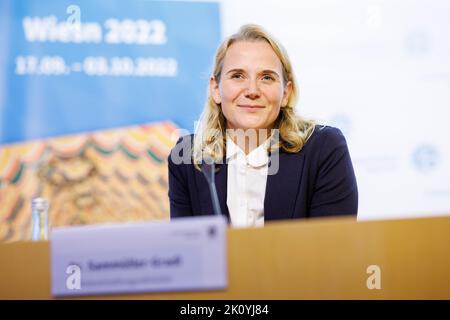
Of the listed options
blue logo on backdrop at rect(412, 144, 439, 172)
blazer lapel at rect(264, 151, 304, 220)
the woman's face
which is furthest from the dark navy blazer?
blue logo on backdrop at rect(412, 144, 439, 172)

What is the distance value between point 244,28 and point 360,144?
1.13 meters

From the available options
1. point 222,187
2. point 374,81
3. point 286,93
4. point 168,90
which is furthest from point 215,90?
point 374,81

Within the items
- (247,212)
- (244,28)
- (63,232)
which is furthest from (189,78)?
(63,232)

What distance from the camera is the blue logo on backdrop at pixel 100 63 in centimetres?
274

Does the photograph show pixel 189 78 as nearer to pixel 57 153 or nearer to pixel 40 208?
pixel 57 153

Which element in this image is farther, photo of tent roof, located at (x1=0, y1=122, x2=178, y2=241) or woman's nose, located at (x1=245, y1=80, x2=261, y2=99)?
photo of tent roof, located at (x1=0, y1=122, x2=178, y2=241)

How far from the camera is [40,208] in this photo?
1.47 meters

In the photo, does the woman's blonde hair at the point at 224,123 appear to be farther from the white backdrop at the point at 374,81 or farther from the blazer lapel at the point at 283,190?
the white backdrop at the point at 374,81

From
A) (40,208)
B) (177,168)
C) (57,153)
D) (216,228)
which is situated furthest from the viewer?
(57,153)

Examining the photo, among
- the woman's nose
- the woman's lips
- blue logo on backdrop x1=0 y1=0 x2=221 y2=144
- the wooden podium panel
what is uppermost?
blue logo on backdrop x1=0 y1=0 x2=221 y2=144

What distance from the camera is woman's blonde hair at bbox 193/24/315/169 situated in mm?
1734

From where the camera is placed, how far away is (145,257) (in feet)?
3.24

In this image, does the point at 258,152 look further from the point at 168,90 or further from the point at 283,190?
the point at 168,90

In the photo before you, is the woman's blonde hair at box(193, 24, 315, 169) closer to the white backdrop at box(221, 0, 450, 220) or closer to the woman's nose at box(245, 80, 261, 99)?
the woman's nose at box(245, 80, 261, 99)
